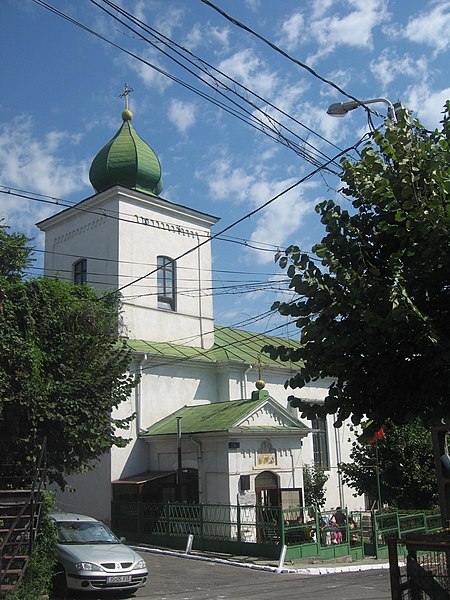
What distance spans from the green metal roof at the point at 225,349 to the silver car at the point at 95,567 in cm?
1145

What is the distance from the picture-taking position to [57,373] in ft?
49.1

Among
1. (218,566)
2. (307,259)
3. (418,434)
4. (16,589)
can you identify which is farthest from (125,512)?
(307,259)

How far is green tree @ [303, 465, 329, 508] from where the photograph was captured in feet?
87.7

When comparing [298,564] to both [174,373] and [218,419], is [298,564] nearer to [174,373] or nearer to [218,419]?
[218,419]

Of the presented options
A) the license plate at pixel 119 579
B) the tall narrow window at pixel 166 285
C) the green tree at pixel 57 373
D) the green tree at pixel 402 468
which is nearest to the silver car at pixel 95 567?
the license plate at pixel 119 579

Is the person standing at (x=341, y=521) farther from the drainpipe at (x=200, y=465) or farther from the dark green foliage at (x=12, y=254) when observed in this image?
the dark green foliage at (x=12, y=254)

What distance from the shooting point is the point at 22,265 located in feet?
79.3

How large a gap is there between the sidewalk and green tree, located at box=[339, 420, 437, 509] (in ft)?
11.7

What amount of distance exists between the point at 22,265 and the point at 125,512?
9.42m

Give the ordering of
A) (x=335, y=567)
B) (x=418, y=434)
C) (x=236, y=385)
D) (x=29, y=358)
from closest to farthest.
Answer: (x=29, y=358) → (x=335, y=567) → (x=418, y=434) → (x=236, y=385)

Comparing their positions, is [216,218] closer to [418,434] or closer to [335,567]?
[418,434]

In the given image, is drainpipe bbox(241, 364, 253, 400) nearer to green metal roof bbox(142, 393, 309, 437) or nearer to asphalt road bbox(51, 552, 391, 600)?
green metal roof bbox(142, 393, 309, 437)

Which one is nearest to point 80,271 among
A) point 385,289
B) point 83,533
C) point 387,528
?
point 83,533

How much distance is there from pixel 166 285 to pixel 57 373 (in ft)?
47.1
